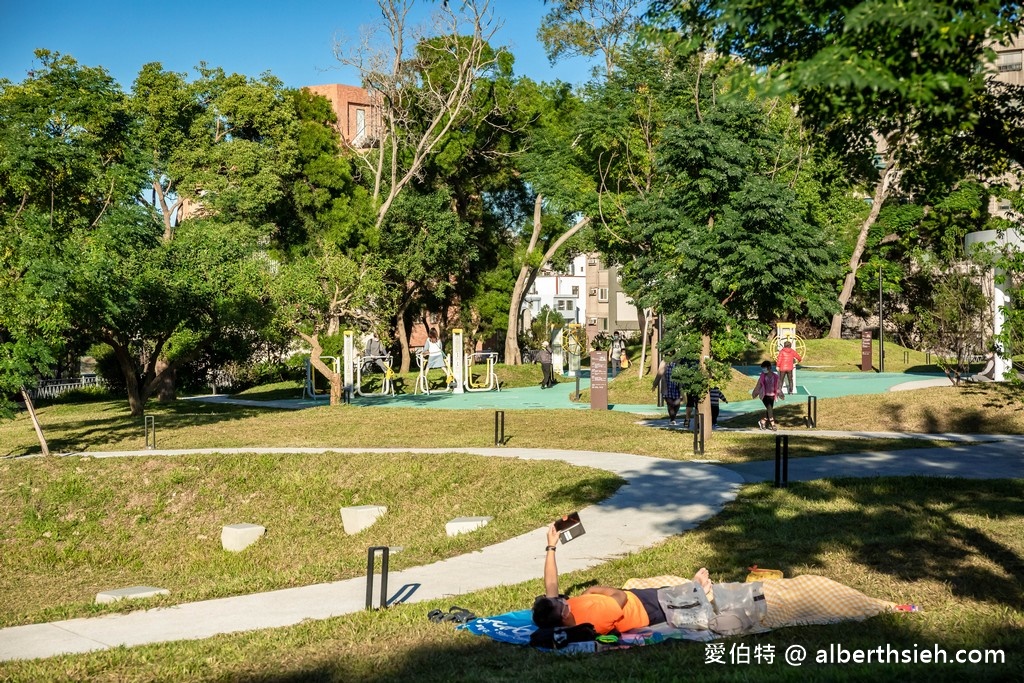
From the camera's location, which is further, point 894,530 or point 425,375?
point 425,375

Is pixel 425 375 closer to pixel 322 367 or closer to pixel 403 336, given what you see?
pixel 322 367

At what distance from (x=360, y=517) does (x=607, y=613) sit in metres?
8.61

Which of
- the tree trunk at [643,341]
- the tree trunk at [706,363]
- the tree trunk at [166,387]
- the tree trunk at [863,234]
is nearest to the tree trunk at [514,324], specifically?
the tree trunk at [643,341]

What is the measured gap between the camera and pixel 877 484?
1488 cm

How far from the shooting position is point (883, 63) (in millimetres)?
7078

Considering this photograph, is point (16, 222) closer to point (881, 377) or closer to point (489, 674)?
point (489, 674)

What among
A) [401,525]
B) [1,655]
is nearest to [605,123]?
[401,525]

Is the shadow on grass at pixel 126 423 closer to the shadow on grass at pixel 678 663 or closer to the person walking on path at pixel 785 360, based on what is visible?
the person walking on path at pixel 785 360

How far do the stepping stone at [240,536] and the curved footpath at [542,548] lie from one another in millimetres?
4547

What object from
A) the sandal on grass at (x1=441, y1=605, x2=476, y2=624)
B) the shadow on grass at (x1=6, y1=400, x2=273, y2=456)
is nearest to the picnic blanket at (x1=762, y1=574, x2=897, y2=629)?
the sandal on grass at (x1=441, y1=605, x2=476, y2=624)

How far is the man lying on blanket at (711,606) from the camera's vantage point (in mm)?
8117

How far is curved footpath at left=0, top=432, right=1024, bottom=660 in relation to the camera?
909 centimetres

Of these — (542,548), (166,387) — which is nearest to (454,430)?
(542,548)

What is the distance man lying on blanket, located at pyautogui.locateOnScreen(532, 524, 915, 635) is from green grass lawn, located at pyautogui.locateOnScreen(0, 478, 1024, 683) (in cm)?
20
